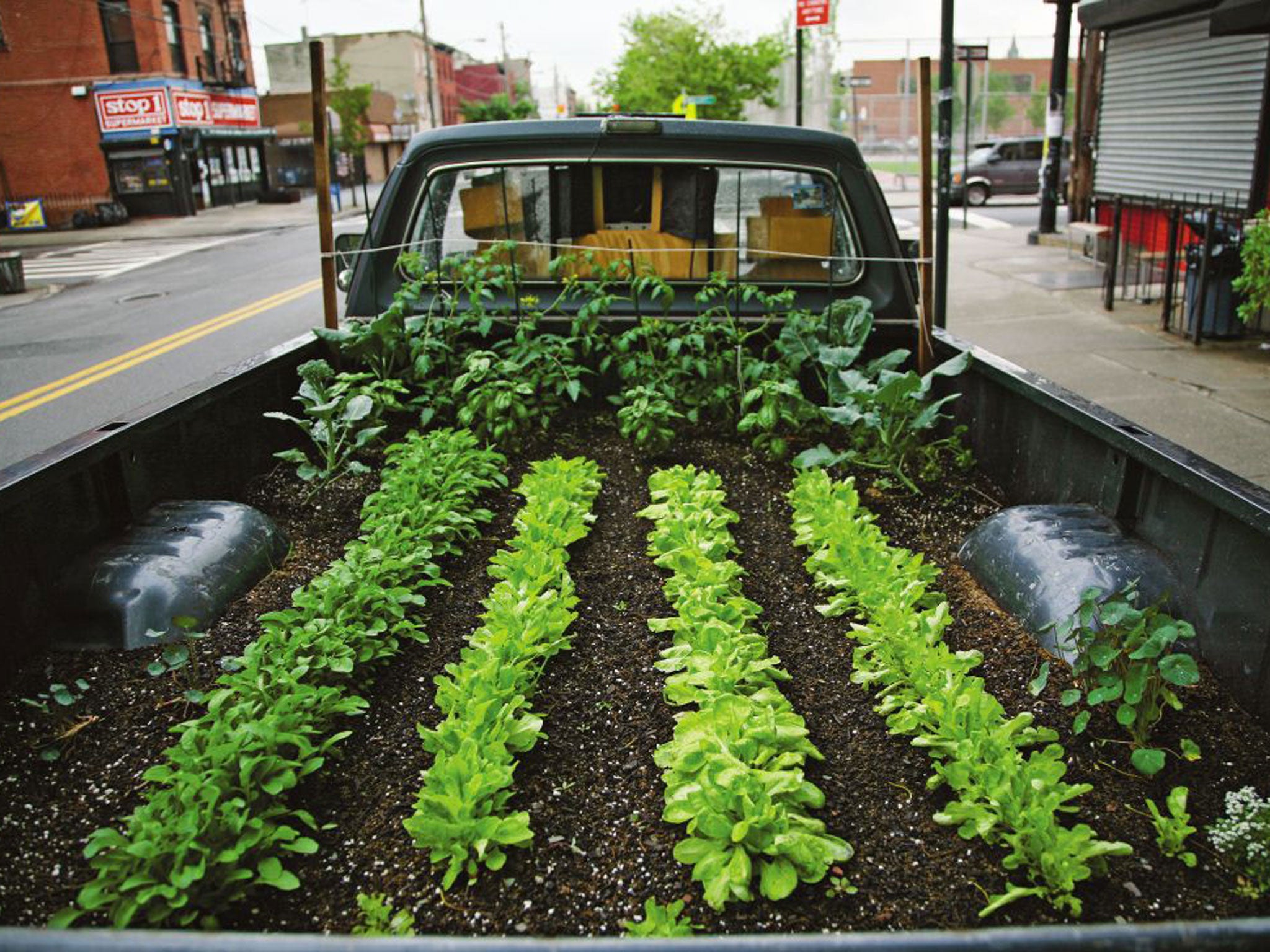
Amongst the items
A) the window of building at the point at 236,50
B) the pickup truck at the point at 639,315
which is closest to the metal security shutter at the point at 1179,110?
the pickup truck at the point at 639,315

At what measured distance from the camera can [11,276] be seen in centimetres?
1834

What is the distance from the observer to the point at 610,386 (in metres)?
5.74

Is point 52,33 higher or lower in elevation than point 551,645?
higher

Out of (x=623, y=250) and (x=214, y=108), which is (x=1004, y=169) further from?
(x=623, y=250)

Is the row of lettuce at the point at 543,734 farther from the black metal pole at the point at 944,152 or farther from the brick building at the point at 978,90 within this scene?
the brick building at the point at 978,90

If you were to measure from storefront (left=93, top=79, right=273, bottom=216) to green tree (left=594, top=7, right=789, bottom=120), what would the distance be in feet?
48.8

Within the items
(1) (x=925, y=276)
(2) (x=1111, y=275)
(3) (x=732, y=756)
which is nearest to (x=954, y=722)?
(3) (x=732, y=756)

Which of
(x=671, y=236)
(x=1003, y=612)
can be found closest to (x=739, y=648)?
(x=1003, y=612)

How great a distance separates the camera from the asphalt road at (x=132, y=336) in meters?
9.50

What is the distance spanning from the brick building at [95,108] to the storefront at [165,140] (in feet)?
0.11

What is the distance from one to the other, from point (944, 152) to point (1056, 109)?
38.0 feet

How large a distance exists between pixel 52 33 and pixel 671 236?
37001mm

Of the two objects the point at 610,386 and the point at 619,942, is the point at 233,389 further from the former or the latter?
the point at 619,942

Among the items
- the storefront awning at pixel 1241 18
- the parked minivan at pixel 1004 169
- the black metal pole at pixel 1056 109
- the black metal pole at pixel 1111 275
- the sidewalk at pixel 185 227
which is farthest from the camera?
the parked minivan at pixel 1004 169
